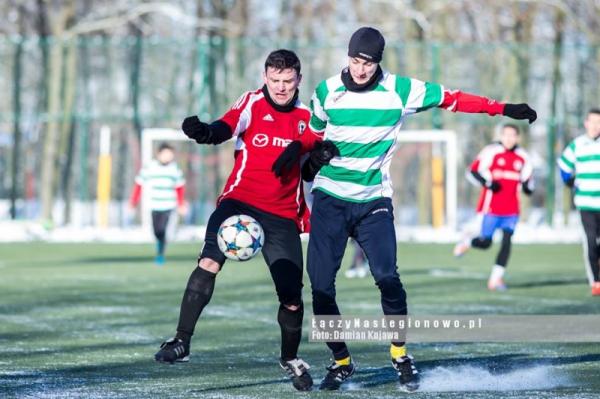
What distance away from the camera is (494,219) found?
1708 cm

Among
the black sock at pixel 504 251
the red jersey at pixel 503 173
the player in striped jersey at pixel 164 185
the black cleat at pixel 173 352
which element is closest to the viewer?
the black cleat at pixel 173 352

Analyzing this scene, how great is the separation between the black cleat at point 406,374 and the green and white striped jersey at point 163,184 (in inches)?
535

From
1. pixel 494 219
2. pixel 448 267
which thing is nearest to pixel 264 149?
pixel 494 219

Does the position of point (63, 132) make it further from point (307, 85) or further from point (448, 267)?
point (448, 267)

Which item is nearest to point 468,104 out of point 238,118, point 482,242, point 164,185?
point 238,118

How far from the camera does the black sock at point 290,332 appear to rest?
8727mm

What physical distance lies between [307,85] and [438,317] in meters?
18.6

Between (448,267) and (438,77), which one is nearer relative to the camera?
(448,267)

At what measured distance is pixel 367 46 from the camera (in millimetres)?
8531

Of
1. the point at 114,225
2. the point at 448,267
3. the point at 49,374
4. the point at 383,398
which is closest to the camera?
the point at 383,398

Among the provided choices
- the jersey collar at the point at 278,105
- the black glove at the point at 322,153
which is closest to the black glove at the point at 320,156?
the black glove at the point at 322,153

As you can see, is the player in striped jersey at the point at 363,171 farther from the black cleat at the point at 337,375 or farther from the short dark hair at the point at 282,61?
the short dark hair at the point at 282,61

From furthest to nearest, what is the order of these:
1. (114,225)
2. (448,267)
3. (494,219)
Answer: (114,225)
(448,267)
(494,219)

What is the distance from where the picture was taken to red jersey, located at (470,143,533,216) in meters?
17.0
